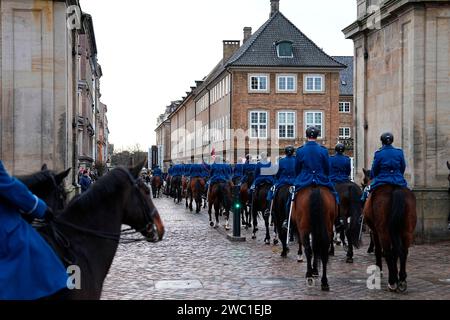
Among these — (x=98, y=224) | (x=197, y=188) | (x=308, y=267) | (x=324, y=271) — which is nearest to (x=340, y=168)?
(x=308, y=267)

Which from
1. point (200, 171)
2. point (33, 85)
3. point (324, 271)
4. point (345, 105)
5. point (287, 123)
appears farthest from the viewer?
point (345, 105)

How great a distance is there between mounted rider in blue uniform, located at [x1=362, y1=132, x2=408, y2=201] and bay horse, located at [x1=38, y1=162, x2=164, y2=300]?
5.78 m

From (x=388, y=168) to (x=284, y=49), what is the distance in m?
50.2

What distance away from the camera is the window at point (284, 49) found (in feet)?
198

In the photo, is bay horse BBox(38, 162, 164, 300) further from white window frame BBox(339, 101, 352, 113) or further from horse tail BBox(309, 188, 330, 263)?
white window frame BBox(339, 101, 352, 113)

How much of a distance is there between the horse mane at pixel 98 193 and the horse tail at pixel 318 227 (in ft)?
17.4

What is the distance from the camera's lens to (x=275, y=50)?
6081cm

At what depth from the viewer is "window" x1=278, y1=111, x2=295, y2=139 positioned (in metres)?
60.3

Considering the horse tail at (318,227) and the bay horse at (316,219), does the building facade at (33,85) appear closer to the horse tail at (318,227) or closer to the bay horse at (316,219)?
the bay horse at (316,219)

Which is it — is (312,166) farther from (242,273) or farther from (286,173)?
(286,173)

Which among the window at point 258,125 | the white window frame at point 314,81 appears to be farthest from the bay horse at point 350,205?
the white window frame at point 314,81
